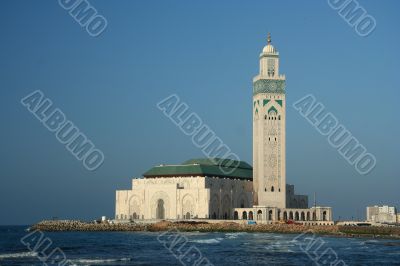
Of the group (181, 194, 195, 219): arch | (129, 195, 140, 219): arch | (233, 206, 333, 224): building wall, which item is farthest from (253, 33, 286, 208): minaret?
(129, 195, 140, 219): arch

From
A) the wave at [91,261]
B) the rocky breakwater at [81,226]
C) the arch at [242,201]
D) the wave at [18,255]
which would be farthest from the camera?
the arch at [242,201]

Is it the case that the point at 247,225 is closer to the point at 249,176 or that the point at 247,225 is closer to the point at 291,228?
the point at 291,228

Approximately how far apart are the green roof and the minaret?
709 cm

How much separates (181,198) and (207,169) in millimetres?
6869

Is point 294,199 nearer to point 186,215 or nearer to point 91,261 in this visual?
point 186,215

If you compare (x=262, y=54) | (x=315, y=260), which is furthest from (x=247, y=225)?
(x=315, y=260)

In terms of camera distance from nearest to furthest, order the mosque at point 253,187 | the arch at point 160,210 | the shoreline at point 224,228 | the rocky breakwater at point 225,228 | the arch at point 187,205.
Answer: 1. the shoreline at point 224,228
2. the rocky breakwater at point 225,228
3. the mosque at point 253,187
4. the arch at point 187,205
5. the arch at point 160,210

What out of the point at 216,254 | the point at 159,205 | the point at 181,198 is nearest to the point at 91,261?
the point at 216,254

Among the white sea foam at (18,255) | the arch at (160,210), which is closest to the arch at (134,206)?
the arch at (160,210)

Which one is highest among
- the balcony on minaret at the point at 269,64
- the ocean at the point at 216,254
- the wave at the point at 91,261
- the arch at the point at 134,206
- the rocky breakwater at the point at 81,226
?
the balcony on minaret at the point at 269,64

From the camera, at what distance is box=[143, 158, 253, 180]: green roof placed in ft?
374

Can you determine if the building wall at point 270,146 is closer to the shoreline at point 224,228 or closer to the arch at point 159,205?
the shoreline at point 224,228

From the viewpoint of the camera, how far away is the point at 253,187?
11531 cm

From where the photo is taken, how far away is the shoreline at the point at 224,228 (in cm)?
8788
